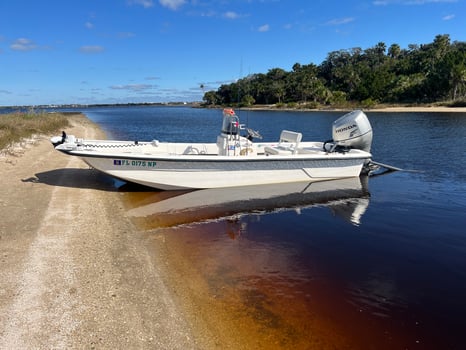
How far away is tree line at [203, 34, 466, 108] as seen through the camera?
7388cm

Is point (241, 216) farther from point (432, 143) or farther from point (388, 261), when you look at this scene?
point (432, 143)

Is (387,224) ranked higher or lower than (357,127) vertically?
lower

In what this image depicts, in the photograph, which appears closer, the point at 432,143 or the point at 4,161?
the point at 4,161

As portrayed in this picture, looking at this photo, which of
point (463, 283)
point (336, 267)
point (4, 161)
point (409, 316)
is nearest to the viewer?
point (409, 316)

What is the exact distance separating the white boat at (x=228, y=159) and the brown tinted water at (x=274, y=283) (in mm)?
1434

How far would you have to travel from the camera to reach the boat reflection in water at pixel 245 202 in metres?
9.88

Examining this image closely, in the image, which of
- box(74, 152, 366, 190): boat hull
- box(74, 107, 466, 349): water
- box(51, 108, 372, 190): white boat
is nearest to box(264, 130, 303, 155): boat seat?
box(51, 108, 372, 190): white boat

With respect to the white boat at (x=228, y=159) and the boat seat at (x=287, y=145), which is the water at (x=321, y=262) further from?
the boat seat at (x=287, y=145)

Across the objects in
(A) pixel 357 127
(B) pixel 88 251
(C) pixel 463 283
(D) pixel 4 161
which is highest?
(A) pixel 357 127

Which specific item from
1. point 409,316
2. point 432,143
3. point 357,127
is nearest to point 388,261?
point 409,316

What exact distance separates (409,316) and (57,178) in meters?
11.5

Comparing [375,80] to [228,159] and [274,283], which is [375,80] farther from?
[274,283]

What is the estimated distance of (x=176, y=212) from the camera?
33.6 feet

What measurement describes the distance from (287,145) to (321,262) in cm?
863
